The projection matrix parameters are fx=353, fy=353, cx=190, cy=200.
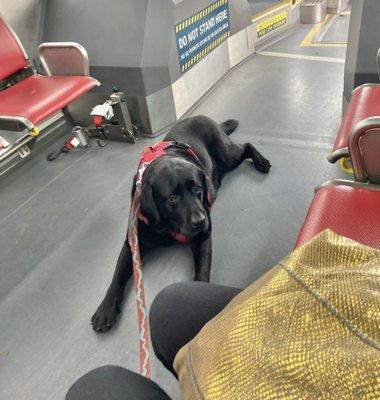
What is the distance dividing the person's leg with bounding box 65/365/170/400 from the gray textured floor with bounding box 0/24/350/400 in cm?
81

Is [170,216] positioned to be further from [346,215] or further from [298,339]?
[298,339]

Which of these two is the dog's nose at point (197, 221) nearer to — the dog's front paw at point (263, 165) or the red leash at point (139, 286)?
the red leash at point (139, 286)

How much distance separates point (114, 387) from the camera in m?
0.57

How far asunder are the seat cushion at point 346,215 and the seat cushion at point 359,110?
0.93 feet

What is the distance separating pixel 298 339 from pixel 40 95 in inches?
92.0

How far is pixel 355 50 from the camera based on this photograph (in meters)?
2.22

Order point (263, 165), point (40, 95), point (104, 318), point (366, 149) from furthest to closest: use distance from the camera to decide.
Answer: point (263, 165), point (40, 95), point (104, 318), point (366, 149)

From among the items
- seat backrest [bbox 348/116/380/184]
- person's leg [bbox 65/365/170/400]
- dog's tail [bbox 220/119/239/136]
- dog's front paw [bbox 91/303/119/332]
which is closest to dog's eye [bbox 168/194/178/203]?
dog's front paw [bbox 91/303/119/332]

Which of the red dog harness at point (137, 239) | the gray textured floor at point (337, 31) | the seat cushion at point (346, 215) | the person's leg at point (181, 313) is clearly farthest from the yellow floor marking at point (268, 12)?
the person's leg at point (181, 313)

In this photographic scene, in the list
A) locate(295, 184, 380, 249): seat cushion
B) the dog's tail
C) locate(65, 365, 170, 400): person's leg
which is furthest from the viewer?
the dog's tail

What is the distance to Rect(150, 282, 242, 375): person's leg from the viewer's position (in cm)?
69

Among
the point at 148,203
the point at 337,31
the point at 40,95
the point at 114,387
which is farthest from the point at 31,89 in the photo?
the point at 337,31

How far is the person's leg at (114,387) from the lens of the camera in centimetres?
56

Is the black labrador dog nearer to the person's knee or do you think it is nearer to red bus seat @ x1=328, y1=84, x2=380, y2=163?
red bus seat @ x1=328, y1=84, x2=380, y2=163
